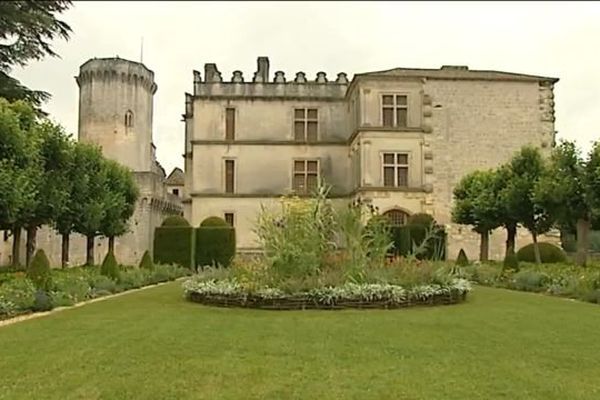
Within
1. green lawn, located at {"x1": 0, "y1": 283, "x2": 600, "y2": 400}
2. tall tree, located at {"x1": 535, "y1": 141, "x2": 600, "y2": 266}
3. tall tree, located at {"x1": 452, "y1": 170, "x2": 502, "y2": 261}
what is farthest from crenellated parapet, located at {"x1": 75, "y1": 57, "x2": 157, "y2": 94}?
green lawn, located at {"x1": 0, "y1": 283, "x2": 600, "y2": 400}

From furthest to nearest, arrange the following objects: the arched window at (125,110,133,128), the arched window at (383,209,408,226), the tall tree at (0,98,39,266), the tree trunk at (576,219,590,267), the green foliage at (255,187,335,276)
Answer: the arched window at (125,110,133,128)
the arched window at (383,209,408,226)
the tree trunk at (576,219,590,267)
the tall tree at (0,98,39,266)
the green foliage at (255,187,335,276)

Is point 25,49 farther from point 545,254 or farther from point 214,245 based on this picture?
point 545,254

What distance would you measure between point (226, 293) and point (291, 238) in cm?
180

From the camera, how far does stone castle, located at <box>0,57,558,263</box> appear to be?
31.8m

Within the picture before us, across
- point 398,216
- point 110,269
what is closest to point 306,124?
point 398,216

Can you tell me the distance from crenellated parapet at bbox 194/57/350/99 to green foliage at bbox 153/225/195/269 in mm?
11209

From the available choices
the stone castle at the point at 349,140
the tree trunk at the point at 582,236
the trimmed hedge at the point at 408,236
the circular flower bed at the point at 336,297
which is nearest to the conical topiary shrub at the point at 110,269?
the circular flower bed at the point at 336,297

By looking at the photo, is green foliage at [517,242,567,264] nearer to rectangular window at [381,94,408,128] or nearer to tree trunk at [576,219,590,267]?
tree trunk at [576,219,590,267]

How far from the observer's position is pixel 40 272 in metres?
14.2

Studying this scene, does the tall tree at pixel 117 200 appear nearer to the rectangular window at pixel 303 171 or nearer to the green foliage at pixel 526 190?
Answer: the rectangular window at pixel 303 171

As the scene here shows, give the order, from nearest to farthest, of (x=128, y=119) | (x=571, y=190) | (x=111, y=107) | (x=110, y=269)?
(x=110, y=269)
(x=571, y=190)
(x=111, y=107)
(x=128, y=119)

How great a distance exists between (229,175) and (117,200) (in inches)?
424

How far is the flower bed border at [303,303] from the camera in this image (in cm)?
1214

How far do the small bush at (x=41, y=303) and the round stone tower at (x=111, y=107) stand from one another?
31584 mm
